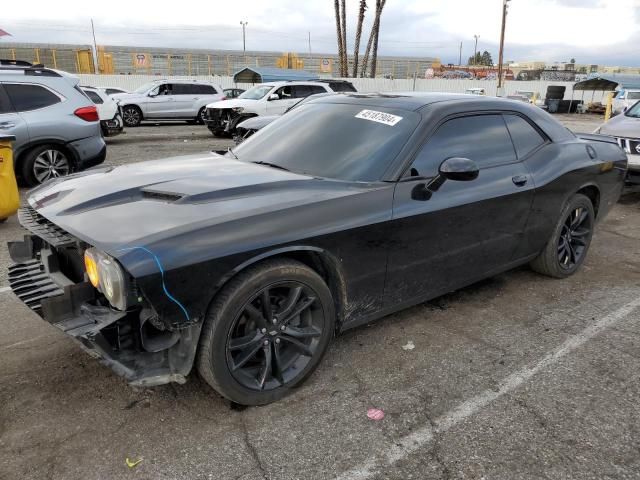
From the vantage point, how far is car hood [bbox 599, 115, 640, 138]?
777 cm

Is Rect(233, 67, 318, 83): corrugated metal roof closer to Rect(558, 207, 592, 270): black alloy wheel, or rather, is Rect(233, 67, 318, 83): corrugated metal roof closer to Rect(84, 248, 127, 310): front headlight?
Rect(558, 207, 592, 270): black alloy wheel

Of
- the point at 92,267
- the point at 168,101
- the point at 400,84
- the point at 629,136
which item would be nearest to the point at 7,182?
the point at 92,267

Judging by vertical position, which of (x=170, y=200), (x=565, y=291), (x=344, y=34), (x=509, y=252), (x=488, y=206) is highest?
(x=344, y=34)

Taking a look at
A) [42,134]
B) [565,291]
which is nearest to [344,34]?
[42,134]

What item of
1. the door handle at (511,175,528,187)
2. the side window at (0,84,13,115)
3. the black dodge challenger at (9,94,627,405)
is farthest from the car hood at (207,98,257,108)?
the door handle at (511,175,528,187)

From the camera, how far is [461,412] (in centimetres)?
268

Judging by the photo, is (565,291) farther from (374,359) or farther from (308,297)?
(308,297)

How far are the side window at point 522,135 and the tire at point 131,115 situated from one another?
59.3 feet

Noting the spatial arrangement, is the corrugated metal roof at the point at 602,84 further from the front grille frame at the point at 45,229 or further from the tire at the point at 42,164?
the front grille frame at the point at 45,229

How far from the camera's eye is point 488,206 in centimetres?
351

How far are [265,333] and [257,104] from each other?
1423 centimetres

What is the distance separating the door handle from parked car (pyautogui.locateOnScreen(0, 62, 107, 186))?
656cm

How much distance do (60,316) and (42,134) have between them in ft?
20.1

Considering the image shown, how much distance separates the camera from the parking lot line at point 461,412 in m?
2.29
